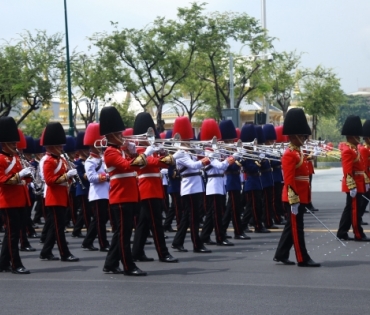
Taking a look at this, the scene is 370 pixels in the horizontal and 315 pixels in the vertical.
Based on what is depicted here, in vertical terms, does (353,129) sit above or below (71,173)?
above

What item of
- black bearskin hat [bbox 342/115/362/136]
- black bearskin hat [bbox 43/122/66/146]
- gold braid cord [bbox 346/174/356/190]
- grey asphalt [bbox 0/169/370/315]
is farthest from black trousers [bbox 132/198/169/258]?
black bearskin hat [bbox 342/115/362/136]

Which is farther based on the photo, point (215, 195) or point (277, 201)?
point (277, 201)

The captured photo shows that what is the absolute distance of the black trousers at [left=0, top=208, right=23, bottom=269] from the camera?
10.8 meters

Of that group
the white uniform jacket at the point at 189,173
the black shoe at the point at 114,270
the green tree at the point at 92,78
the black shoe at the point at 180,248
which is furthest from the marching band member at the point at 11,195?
the green tree at the point at 92,78

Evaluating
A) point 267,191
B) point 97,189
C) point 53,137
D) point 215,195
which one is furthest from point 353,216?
point 53,137

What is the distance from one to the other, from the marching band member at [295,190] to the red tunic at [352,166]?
6.71ft

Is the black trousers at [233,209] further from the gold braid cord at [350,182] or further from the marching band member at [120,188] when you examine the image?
the marching band member at [120,188]

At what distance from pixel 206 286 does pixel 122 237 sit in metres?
1.39

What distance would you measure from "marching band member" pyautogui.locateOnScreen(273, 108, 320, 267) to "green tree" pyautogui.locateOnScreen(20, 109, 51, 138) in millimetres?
46266

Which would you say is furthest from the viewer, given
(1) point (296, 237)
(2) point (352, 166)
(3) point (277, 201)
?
(3) point (277, 201)

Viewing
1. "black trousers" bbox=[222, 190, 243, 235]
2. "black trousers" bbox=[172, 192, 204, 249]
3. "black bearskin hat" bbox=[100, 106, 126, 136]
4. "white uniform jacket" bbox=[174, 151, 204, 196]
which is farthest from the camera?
"black trousers" bbox=[222, 190, 243, 235]

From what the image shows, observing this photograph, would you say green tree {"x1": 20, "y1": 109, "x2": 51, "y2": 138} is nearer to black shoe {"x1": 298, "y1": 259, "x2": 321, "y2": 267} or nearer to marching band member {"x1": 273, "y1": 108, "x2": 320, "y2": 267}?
marching band member {"x1": 273, "y1": 108, "x2": 320, "y2": 267}

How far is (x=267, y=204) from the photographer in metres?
15.4

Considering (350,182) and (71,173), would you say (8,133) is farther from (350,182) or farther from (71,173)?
(350,182)
